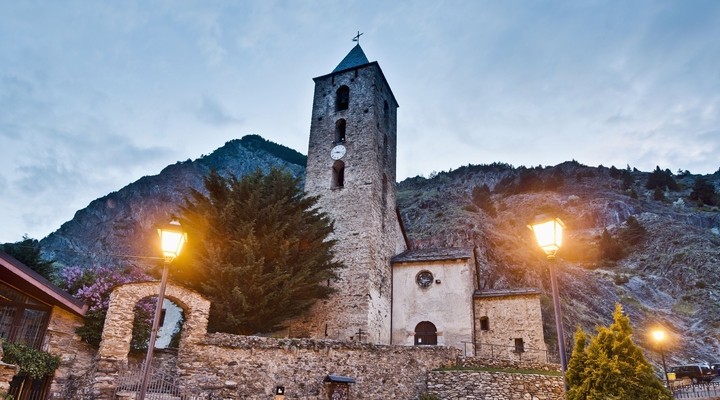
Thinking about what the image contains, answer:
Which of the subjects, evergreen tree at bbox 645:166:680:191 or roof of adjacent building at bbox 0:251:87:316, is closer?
roof of adjacent building at bbox 0:251:87:316

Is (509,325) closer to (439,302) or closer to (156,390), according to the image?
(439,302)

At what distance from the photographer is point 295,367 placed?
1306 cm

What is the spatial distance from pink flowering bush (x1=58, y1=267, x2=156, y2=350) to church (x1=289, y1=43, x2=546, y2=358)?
775 cm

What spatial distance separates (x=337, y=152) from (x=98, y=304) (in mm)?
14463

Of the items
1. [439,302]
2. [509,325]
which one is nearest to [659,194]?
[509,325]

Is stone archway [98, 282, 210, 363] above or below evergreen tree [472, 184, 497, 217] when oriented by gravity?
below

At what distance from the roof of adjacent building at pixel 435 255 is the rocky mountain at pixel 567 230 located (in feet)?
36.4

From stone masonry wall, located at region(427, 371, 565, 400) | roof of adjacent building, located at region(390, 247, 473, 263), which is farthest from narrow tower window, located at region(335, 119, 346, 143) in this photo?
stone masonry wall, located at region(427, 371, 565, 400)

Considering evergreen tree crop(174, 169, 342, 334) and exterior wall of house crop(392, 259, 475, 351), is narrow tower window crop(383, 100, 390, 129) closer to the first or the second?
exterior wall of house crop(392, 259, 475, 351)

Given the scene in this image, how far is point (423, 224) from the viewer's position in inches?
2121

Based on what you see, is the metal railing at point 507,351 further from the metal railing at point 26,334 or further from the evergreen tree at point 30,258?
the evergreen tree at point 30,258

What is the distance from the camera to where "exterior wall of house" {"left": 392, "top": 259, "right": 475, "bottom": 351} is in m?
21.3

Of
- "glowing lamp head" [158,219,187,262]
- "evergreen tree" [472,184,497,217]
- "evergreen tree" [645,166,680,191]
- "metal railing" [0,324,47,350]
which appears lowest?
"metal railing" [0,324,47,350]

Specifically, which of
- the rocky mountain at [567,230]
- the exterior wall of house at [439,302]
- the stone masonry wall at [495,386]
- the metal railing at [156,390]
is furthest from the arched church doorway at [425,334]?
the metal railing at [156,390]
